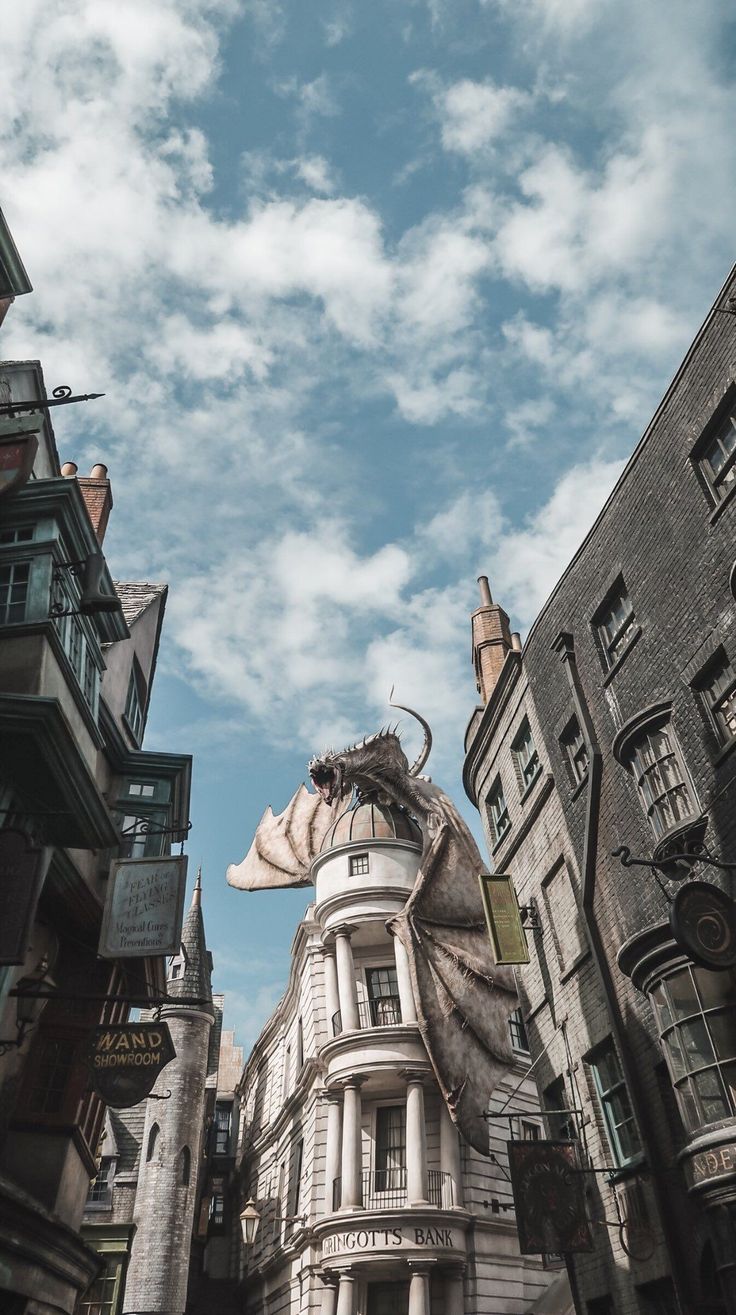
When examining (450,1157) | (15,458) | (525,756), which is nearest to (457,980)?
(450,1157)

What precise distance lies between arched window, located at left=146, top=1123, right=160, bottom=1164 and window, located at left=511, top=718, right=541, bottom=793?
876 inches

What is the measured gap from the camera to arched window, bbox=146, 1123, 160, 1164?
33375 millimetres

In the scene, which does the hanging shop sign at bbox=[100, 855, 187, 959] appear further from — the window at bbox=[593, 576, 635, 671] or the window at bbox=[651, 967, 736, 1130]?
the window at bbox=[593, 576, 635, 671]

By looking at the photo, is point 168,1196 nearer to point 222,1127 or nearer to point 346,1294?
point 346,1294

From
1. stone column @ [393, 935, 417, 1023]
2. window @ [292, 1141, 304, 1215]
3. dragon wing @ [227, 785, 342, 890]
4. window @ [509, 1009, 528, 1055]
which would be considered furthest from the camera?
dragon wing @ [227, 785, 342, 890]

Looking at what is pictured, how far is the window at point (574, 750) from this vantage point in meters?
18.3

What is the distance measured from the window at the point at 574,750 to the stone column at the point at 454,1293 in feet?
46.5

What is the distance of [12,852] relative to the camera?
11492 millimetres

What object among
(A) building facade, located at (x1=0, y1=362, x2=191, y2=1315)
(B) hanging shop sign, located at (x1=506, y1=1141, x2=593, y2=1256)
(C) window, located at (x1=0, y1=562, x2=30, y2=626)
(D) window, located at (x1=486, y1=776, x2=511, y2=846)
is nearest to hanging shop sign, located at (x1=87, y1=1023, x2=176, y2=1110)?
(A) building facade, located at (x1=0, y1=362, x2=191, y2=1315)

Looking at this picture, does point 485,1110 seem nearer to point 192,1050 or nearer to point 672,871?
point 672,871

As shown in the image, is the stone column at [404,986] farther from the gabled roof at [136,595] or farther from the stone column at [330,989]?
the gabled roof at [136,595]

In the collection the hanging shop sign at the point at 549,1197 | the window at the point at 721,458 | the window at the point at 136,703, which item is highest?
the window at the point at 136,703

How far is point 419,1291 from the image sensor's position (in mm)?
22375

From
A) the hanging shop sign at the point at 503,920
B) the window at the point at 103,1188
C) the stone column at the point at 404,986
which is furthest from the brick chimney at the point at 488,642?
the window at the point at 103,1188
